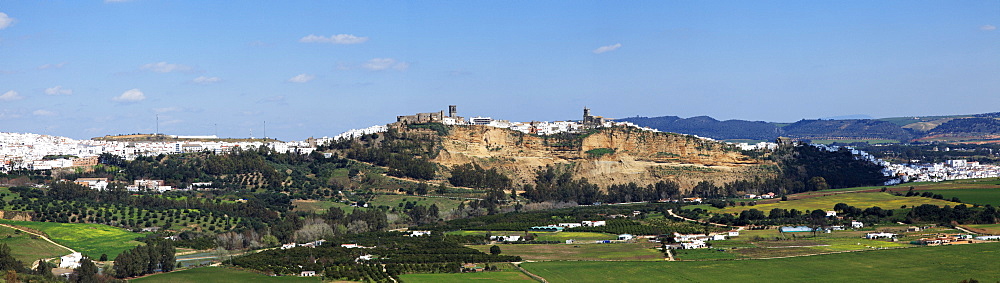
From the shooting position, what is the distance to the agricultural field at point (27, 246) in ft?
203

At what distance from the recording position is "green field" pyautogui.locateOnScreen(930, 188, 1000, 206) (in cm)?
7950

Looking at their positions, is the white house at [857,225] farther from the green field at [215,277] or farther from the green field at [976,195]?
the green field at [215,277]

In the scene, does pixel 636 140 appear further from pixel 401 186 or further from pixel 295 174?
pixel 295 174

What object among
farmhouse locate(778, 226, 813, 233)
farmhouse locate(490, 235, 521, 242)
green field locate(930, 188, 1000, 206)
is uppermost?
green field locate(930, 188, 1000, 206)

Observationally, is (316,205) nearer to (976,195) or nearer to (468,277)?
(468,277)

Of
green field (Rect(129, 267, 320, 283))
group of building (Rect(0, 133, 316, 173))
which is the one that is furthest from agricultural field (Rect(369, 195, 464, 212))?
green field (Rect(129, 267, 320, 283))

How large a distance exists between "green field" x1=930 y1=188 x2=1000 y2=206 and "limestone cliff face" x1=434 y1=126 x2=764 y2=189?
26739 mm

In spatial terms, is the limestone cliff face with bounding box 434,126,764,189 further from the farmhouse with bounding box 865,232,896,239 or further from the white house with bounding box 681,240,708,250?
the white house with bounding box 681,240,708,250

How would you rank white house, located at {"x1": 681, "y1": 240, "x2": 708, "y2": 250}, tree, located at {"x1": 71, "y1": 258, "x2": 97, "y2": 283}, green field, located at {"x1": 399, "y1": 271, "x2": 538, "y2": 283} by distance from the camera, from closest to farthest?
tree, located at {"x1": 71, "y1": 258, "x2": 97, "y2": 283} → green field, located at {"x1": 399, "y1": 271, "x2": 538, "y2": 283} → white house, located at {"x1": 681, "y1": 240, "x2": 708, "y2": 250}

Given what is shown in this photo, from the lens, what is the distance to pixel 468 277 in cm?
5484

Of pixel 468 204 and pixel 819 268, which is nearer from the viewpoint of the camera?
pixel 819 268

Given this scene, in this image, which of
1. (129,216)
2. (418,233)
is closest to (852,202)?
(418,233)

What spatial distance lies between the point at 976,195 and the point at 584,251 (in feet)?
128

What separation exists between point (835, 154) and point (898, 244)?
62303mm
